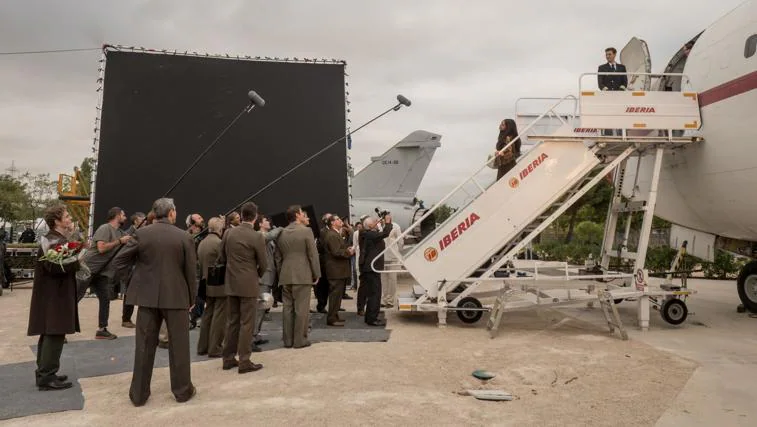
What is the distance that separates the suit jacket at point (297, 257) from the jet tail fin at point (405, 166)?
1215cm

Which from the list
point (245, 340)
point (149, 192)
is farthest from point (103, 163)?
point (245, 340)

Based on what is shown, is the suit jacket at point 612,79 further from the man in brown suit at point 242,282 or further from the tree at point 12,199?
the tree at point 12,199

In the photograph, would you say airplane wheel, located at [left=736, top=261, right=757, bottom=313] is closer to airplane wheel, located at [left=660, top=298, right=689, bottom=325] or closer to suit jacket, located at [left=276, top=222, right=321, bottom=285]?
airplane wheel, located at [left=660, top=298, right=689, bottom=325]

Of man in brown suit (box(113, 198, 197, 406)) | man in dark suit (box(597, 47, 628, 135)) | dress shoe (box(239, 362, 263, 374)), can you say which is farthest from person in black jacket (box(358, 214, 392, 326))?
man in dark suit (box(597, 47, 628, 135))

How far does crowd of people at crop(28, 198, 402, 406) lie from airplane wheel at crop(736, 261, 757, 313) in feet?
20.6

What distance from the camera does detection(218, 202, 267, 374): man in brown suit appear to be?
4844mm

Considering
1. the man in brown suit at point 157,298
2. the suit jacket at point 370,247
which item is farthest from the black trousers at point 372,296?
the man in brown suit at point 157,298

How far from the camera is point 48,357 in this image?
425 cm

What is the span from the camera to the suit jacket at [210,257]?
5.51 m

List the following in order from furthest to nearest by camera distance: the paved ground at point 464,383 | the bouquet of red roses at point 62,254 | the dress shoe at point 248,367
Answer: the dress shoe at point 248,367 < the bouquet of red roses at point 62,254 < the paved ground at point 464,383

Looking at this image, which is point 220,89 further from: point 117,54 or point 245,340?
point 245,340

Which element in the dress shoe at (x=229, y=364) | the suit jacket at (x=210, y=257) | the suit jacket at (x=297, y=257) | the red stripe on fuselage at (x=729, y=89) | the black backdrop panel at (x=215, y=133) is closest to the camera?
the dress shoe at (x=229, y=364)

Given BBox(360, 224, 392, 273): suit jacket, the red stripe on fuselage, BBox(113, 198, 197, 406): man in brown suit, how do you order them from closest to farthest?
BBox(113, 198, 197, 406): man in brown suit, the red stripe on fuselage, BBox(360, 224, 392, 273): suit jacket

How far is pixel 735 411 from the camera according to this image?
12.5 ft
